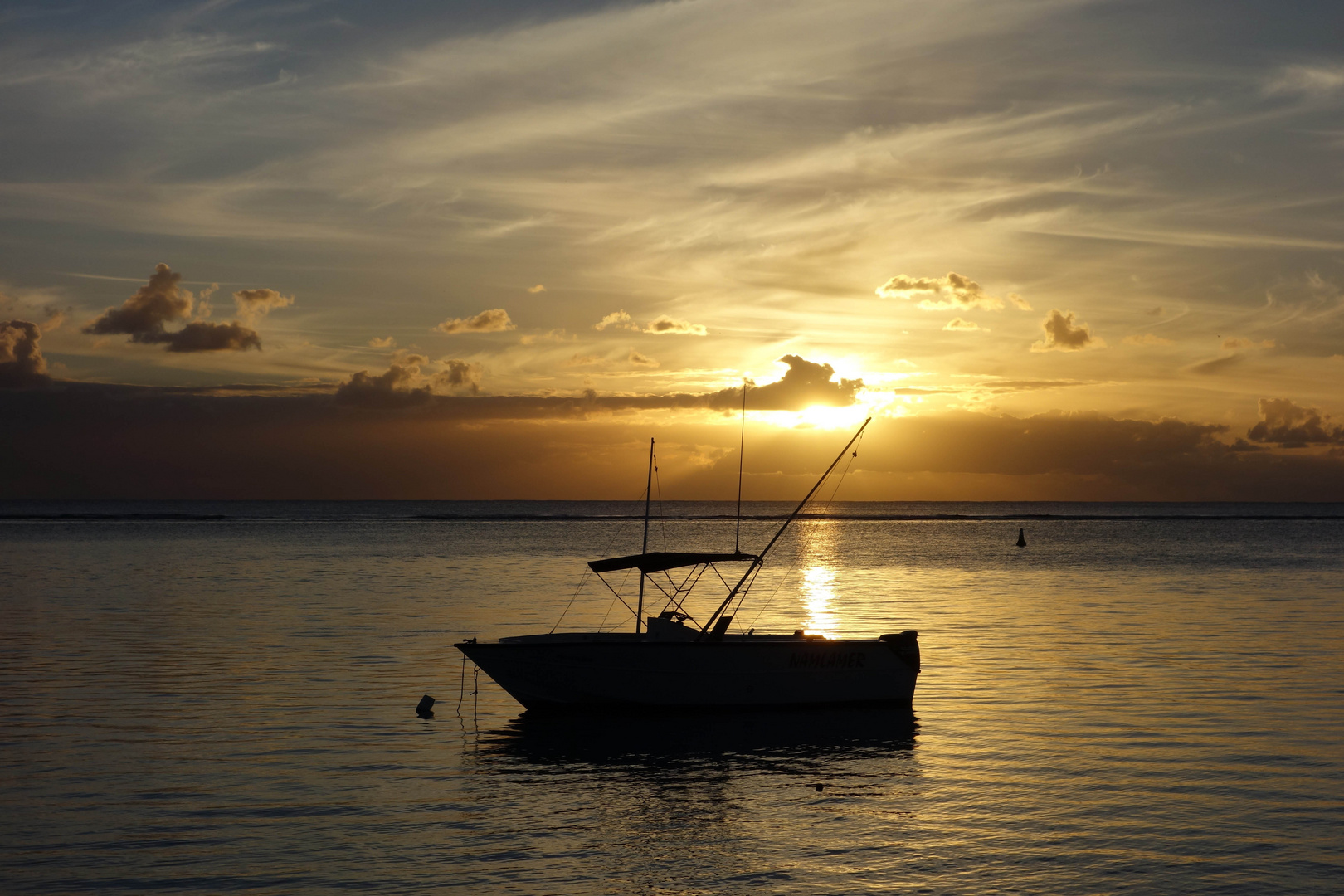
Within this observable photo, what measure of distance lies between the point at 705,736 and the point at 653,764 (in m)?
2.77

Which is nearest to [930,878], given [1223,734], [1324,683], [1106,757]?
[1106,757]

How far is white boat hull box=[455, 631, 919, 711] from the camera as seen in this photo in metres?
25.4

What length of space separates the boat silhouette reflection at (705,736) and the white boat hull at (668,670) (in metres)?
0.36

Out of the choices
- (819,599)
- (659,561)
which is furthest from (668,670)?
(819,599)

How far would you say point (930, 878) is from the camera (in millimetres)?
14461

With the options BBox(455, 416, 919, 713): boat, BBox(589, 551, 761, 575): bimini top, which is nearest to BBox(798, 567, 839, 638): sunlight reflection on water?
BBox(455, 416, 919, 713): boat

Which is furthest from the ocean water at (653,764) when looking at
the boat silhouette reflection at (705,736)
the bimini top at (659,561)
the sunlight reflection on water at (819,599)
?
the bimini top at (659,561)

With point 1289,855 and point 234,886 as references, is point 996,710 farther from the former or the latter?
point 234,886

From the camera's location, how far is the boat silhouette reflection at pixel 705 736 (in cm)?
2236

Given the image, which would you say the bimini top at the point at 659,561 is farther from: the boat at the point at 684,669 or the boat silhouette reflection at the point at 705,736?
the boat silhouette reflection at the point at 705,736

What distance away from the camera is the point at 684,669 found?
25.5 metres

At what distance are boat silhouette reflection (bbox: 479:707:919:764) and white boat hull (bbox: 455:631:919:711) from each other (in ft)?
1.19

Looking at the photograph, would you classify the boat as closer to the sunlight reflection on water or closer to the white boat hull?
the white boat hull

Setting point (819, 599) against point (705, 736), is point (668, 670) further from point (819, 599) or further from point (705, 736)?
point (819, 599)
